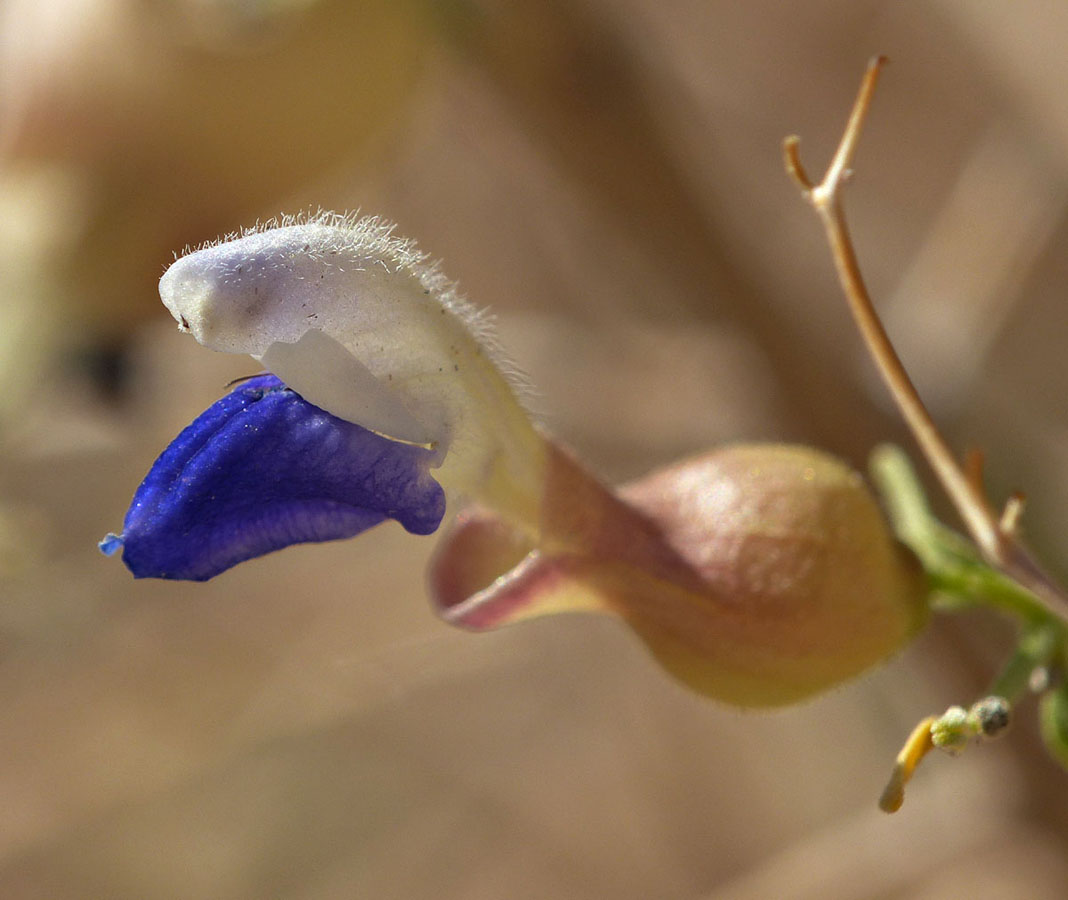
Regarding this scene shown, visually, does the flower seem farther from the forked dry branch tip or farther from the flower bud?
the forked dry branch tip

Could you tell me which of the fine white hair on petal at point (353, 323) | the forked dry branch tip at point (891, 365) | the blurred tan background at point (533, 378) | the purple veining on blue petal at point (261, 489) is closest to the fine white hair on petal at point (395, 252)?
the fine white hair on petal at point (353, 323)

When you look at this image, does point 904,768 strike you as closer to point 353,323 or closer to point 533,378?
point 353,323

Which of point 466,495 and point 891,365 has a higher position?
point 891,365

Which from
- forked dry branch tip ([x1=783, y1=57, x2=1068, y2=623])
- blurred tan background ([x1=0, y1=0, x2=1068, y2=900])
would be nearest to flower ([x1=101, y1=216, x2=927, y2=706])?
forked dry branch tip ([x1=783, y1=57, x2=1068, y2=623])

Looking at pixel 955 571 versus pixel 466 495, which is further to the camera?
pixel 955 571

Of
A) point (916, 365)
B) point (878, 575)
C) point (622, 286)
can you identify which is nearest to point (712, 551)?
point (878, 575)

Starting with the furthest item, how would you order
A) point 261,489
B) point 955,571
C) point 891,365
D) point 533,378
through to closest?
point 533,378 → point 955,571 → point 891,365 → point 261,489

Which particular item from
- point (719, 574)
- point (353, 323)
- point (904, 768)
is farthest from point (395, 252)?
point (904, 768)
